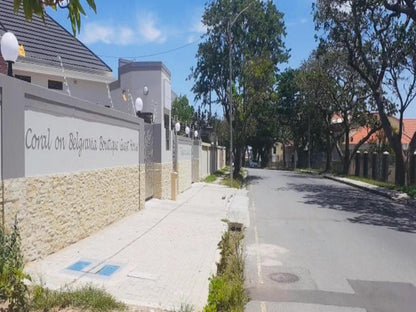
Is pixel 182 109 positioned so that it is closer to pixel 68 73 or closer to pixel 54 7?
pixel 68 73

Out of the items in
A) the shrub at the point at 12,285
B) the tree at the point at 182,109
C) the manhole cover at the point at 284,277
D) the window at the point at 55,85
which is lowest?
the manhole cover at the point at 284,277

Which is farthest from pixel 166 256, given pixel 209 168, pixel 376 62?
pixel 209 168

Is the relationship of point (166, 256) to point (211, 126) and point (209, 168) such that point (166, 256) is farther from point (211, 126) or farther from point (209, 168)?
point (211, 126)

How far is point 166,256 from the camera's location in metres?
8.56

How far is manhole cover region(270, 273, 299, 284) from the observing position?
25.4 ft

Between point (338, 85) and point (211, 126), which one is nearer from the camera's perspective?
point (338, 85)

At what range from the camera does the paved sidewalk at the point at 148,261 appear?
620 centimetres

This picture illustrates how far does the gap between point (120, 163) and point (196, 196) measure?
8.55 meters

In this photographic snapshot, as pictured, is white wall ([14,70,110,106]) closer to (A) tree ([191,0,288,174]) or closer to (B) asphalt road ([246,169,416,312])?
(B) asphalt road ([246,169,416,312])

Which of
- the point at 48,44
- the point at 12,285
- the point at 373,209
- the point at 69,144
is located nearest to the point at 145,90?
the point at 48,44

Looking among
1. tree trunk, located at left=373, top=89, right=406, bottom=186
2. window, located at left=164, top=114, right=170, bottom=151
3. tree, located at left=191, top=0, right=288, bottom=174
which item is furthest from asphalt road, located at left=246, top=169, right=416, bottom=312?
tree, located at left=191, top=0, right=288, bottom=174

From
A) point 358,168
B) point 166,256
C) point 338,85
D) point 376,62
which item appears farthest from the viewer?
point 358,168

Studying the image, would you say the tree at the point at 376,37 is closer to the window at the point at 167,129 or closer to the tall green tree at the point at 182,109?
A: the window at the point at 167,129

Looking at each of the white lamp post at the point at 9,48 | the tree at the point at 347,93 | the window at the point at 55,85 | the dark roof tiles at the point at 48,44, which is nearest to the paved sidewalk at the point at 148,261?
the white lamp post at the point at 9,48
